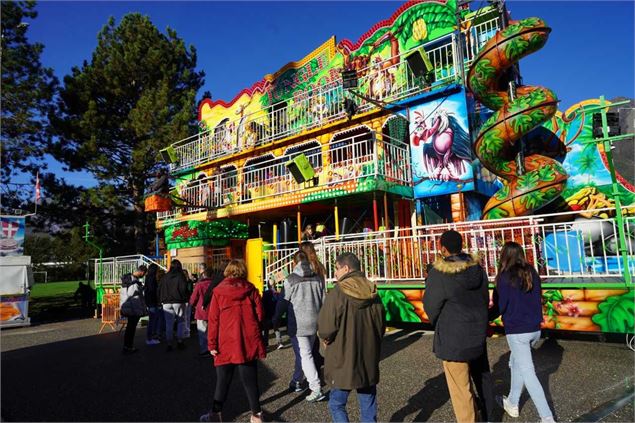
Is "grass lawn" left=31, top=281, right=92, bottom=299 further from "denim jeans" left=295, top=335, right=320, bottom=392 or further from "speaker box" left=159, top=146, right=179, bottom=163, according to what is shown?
"denim jeans" left=295, top=335, right=320, bottom=392

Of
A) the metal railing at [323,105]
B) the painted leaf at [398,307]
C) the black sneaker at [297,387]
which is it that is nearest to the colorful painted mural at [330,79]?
the metal railing at [323,105]

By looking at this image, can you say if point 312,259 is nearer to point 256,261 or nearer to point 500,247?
point 500,247

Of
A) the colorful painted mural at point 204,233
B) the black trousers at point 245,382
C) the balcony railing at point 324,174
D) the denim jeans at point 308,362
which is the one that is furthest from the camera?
the colorful painted mural at point 204,233

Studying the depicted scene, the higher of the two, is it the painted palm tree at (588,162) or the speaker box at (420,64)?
the speaker box at (420,64)

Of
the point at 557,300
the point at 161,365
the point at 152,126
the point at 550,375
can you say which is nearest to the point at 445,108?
the point at 557,300

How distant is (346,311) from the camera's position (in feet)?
10.3

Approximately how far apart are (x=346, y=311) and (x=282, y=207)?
9.14 meters

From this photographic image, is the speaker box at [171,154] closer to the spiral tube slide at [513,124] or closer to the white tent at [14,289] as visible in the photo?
the white tent at [14,289]

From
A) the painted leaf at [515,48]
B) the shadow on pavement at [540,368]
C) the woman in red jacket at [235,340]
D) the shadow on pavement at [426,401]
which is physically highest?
the painted leaf at [515,48]

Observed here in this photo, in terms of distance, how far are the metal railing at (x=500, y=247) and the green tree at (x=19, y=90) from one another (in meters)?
15.2

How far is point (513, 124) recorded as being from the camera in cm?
863

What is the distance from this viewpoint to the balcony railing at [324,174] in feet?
35.0

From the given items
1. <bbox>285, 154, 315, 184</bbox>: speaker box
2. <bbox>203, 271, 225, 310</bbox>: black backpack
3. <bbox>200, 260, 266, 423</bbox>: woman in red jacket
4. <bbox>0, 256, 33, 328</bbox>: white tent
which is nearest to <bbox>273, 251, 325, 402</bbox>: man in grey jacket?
<bbox>200, 260, 266, 423</bbox>: woman in red jacket

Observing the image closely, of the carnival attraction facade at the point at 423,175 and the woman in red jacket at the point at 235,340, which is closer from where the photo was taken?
the woman in red jacket at the point at 235,340
